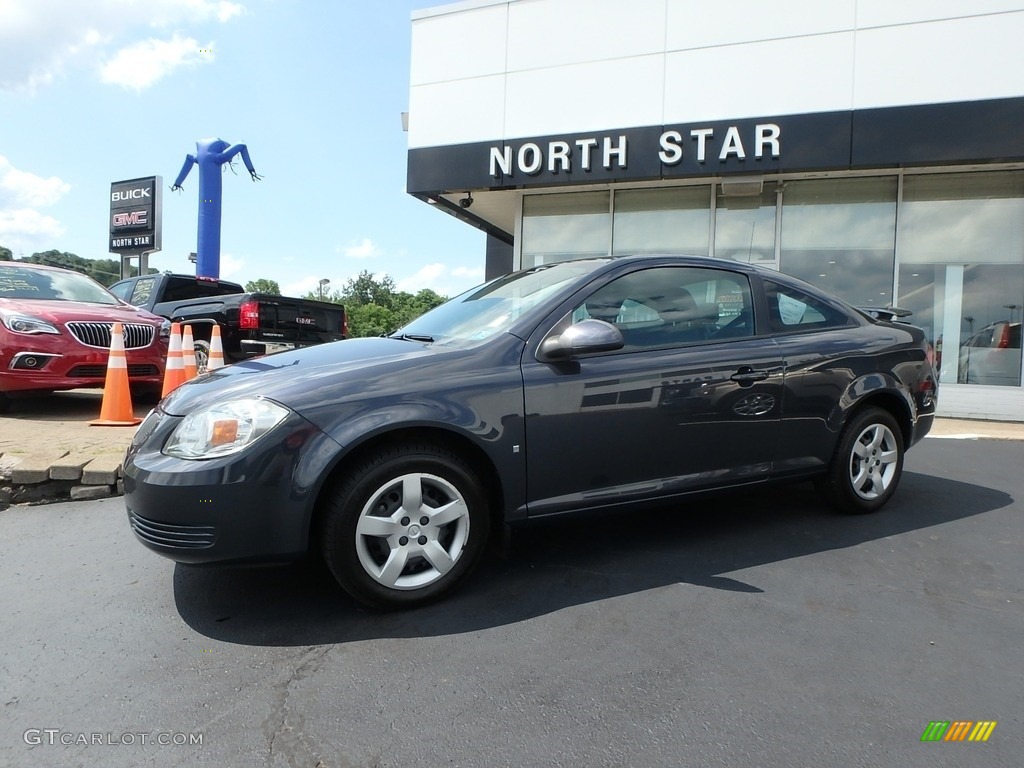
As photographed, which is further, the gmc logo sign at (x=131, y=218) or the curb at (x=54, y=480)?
the gmc logo sign at (x=131, y=218)

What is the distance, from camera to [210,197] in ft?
64.1

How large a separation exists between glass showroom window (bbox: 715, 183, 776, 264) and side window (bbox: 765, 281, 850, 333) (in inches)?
262

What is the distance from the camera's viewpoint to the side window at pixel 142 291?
9523 millimetres

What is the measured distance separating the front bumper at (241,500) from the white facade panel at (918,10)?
9.94 metres

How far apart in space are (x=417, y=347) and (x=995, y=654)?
256 cm

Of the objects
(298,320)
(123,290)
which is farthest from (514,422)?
(123,290)

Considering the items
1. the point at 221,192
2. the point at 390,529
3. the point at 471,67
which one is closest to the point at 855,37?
the point at 471,67

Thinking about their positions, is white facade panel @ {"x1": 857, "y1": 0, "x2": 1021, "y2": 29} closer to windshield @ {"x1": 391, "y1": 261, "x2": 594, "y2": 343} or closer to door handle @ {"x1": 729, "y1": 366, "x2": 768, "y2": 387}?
door handle @ {"x1": 729, "y1": 366, "x2": 768, "y2": 387}

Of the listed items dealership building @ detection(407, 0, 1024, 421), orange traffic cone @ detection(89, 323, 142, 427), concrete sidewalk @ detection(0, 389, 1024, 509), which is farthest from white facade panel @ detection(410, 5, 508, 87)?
concrete sidewalk @ detection(0, 389, 1024, 509)

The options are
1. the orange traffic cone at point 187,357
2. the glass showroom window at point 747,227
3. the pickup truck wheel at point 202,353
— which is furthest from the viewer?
the glass showroom window at point 747,227

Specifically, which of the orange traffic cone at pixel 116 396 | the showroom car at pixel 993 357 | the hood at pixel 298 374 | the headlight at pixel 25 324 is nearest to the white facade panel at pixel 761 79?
the showroom car at pixel 993 357

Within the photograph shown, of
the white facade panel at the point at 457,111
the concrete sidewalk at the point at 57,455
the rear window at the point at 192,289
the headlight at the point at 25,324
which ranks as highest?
the white facade panel at the point at 457,111

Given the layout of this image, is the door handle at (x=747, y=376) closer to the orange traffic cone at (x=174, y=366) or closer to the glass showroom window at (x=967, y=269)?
the orange traffic cone at (x=174, y=366)

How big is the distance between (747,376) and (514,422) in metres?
1.36
